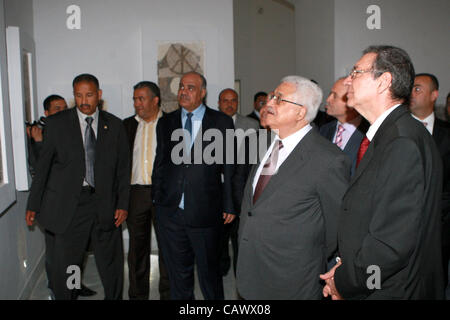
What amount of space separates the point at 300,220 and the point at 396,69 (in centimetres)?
83

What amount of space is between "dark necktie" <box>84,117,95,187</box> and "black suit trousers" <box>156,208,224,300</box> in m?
0.61

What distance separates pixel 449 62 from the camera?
5.41 meters

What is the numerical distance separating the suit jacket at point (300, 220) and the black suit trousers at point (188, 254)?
0.96 metres

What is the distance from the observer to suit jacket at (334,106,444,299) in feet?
4.56

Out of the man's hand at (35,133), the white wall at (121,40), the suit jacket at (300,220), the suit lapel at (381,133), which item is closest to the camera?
the suit lapel at (381,133)

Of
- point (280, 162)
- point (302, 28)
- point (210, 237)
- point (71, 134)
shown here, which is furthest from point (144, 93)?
point (302, 28)

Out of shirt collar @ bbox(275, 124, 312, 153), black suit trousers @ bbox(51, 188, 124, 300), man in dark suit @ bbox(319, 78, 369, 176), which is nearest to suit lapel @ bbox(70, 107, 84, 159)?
black suit trousers @ bbox(51, 188, 124, 300)

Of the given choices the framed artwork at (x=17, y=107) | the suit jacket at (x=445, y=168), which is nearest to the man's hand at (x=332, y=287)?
the suit jacket at (x=445, y=168)

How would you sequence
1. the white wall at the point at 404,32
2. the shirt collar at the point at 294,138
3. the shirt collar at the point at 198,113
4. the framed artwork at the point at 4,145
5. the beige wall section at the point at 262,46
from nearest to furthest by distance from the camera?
the shirt collar at the point at 294,138 < the framed artwork at the point at 4,145 < the shirt collar at the point at 198,113 < the white wall at the point at 404,32 < the beige wall section at the point at 262,46

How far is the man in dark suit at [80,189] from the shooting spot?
2932mm

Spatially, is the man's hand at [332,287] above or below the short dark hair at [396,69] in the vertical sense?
below

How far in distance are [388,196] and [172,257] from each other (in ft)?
6.57

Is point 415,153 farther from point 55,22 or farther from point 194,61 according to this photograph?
point 55,22

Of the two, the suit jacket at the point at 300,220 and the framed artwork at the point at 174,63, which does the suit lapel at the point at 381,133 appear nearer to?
the suit jacket at the point at 300,220
